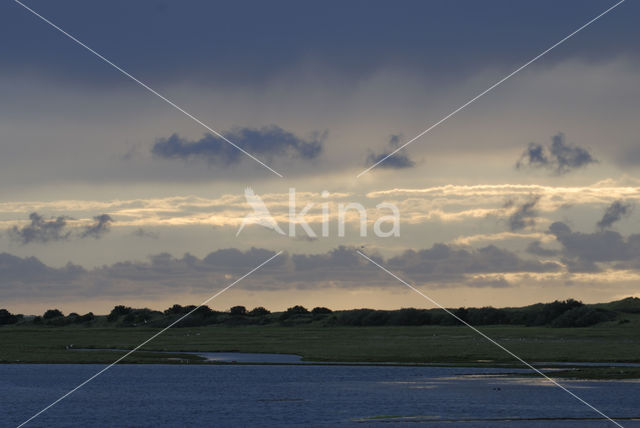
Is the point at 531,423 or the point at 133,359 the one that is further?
the point at 133,359

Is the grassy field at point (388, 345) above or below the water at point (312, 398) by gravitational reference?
above

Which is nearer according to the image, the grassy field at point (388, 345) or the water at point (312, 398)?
the water at point (312, 398)

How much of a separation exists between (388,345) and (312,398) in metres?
55.1

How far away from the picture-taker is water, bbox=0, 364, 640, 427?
2002 inches

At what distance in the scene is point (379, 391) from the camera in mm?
65562

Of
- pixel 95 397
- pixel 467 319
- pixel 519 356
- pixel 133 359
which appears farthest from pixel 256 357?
pixel 467 319

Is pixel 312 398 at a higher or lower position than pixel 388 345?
lower

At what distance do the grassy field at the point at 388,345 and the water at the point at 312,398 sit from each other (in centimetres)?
1215

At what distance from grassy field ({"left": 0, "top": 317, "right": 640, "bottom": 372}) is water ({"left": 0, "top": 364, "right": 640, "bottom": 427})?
12152mm

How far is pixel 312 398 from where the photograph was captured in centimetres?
6178

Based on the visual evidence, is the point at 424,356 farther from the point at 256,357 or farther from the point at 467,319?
the point at 467,319

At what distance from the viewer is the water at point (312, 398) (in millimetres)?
50844

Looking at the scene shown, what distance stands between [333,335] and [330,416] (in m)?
94.5

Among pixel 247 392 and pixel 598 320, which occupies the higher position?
pixel 598 320
